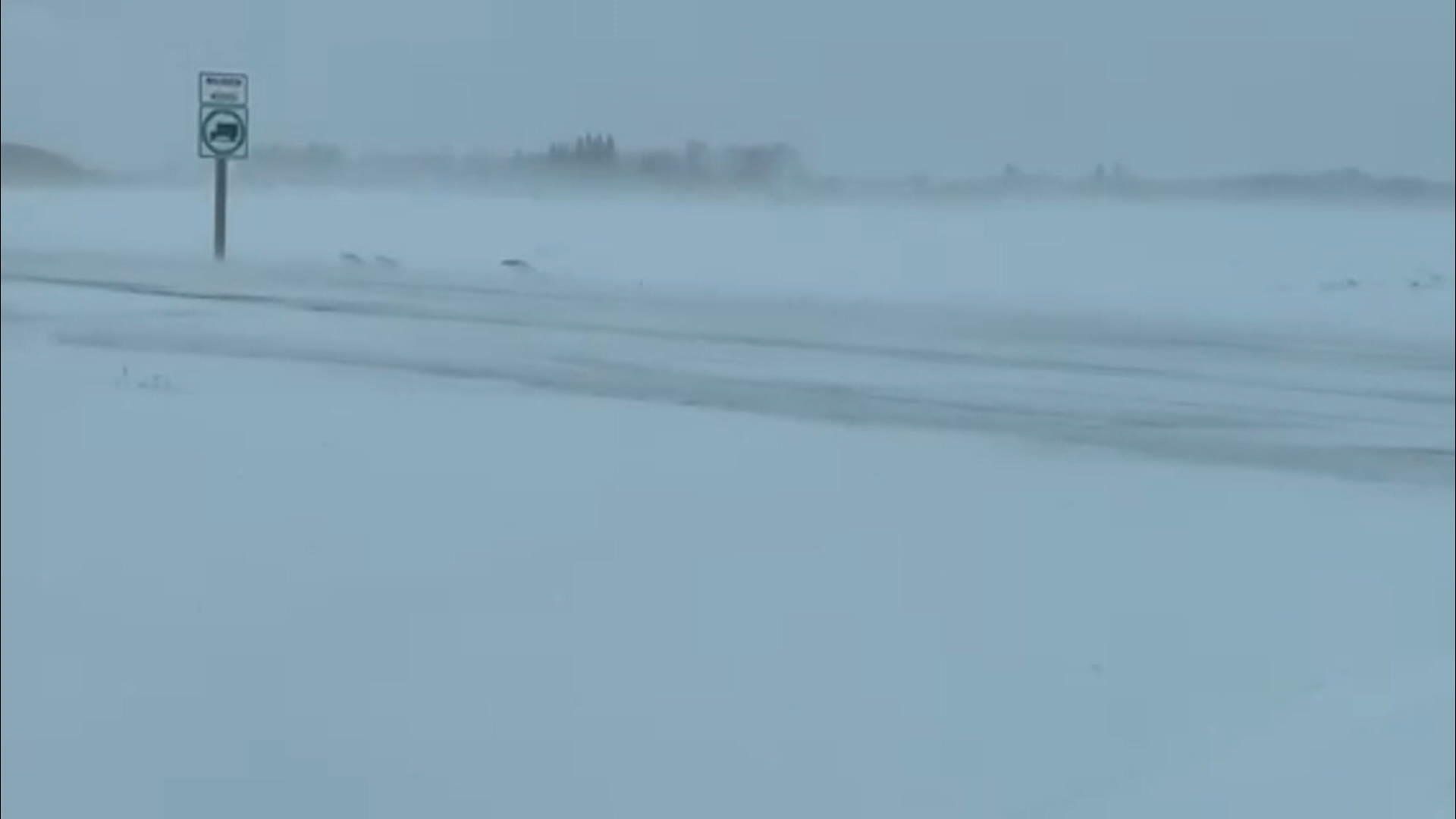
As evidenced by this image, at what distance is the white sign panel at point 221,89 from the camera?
4832mm

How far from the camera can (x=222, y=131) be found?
543 cm

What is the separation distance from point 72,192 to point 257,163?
24.3 inches

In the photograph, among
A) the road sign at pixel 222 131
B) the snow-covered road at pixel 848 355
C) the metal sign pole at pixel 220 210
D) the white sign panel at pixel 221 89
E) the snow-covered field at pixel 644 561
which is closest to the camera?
the snow-covered field at pixel 644 561

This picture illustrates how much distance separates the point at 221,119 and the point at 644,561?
5.50 feet

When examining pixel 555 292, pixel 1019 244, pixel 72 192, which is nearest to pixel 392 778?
pixel 72 192

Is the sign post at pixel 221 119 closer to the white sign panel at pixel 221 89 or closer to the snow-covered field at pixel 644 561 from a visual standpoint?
the white sign panel at pixel 221 89

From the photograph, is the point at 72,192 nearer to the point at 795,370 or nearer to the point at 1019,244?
the point at 795,370

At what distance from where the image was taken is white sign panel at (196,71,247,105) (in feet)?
15.9

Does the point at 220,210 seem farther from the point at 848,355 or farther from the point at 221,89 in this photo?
the point at 848,355

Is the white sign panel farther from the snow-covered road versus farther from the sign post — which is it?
the snow-covered road

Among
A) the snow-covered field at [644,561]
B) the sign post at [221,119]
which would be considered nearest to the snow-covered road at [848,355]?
the snow-covered field at [644,561]

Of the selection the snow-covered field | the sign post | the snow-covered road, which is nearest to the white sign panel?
the sign post

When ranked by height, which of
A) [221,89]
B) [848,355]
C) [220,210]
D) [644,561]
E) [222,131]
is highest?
[221,89]

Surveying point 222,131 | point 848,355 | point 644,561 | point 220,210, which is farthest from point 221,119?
point 848,355
